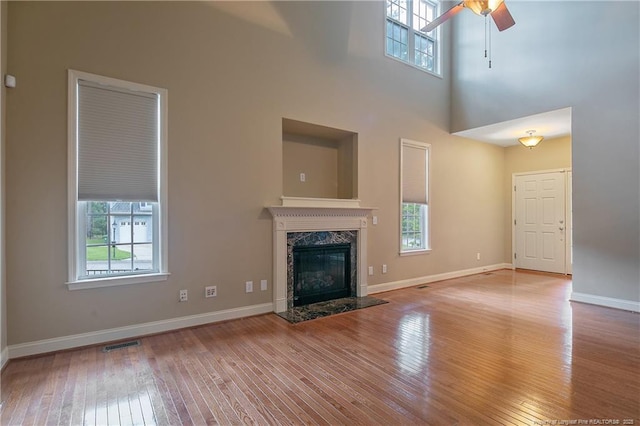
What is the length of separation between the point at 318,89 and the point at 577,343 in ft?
13.6

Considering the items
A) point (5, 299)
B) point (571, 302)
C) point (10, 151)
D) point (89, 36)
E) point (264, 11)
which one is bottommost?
point (571, 302)

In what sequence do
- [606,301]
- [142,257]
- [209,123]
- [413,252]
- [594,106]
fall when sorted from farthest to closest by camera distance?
[413,252], [594,106], [606,301], [209,123], [142,257]

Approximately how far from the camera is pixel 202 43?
3.62m

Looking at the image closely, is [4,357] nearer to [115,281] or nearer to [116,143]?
[115,281]

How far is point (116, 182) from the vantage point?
3.17m

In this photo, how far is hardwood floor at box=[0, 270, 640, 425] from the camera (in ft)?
6.50

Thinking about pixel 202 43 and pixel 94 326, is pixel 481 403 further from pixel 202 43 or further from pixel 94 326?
pixel 202 43

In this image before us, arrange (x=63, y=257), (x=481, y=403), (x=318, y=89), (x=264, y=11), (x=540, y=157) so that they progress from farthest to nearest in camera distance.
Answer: (x=540, y=157) < (x=318, y=89) < (x=264, y=11) < (x=63, y=257) < (x=481, y=403)

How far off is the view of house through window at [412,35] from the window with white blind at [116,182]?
4.00 meters

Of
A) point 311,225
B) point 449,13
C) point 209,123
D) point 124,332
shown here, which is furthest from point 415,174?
point 124,332

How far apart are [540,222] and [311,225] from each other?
5.42 meters

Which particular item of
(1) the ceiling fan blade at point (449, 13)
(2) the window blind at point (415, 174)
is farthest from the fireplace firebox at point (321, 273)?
(1) the ceiling fan blade at point (449, 13)

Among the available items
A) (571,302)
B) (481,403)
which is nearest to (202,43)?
(481,403)

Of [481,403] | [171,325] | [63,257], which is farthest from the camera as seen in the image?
[171,325]
